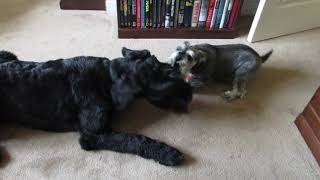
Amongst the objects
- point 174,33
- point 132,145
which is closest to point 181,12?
point 174,33

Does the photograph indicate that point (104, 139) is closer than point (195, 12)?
Yes

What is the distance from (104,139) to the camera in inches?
48.7

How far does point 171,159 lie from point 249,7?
1214mm

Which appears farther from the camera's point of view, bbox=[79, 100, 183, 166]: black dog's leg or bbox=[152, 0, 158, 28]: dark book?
bbox=[152, 0, 158, 28]: dark book

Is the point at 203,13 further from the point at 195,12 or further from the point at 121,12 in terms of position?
the point at 121,12

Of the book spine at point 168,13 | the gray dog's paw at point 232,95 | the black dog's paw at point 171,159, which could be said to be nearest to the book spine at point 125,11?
the book spine at point 168,13

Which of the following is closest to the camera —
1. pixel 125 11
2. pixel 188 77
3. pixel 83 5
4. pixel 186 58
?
pixel 186 58

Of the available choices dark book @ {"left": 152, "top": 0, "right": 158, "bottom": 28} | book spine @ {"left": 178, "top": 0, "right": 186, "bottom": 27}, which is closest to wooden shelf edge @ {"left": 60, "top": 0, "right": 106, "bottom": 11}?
dark book @ {"left": 152, "top": 0, "right": 158, "bottom": 28}

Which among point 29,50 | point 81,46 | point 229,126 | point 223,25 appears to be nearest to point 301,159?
point 229,126

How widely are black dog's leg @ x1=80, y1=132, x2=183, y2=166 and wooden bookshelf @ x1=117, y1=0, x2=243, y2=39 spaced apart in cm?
71

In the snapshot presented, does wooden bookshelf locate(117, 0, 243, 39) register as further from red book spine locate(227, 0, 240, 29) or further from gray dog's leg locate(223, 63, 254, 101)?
gray dog's leg locate(223, 63, 254, 101)

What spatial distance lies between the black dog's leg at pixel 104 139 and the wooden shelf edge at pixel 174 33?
2.08 feet

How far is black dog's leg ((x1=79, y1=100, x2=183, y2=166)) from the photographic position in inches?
48.2

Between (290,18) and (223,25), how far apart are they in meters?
0.39
